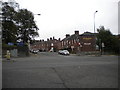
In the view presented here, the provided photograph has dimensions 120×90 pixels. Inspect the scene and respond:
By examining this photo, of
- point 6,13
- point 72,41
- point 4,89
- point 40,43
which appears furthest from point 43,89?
point 40,43

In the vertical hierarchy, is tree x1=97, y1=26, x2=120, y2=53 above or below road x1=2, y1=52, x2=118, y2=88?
above

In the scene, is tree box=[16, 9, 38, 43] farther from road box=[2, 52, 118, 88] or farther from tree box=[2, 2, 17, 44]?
road box=[2, 52, 118, 88]

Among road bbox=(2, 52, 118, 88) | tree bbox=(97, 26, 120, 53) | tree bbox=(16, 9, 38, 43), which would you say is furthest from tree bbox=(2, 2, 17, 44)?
road bbox=(2, 52, 118, 88)

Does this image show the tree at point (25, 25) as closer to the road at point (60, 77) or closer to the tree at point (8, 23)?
the tree at point (8, 23)

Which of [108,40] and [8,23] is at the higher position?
[8,23]

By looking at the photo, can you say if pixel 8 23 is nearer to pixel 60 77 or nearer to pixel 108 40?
pixel 108 40

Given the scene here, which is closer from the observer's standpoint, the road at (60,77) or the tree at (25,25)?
the road at (60,77)

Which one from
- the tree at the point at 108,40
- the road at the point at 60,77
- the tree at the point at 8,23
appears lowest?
the road at the point at 60,77

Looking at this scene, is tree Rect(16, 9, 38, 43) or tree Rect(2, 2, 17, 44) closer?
tree Rect(2, 2, 17, 44)

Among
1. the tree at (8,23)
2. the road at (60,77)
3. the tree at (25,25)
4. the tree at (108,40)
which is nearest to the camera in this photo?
the road at (60,77)

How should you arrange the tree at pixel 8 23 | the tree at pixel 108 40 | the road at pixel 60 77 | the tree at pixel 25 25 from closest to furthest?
the road at pixel 60 77 < the tree at pixel 8 23 < the tree at pixel 108 40 < the tree at pixel 25 25

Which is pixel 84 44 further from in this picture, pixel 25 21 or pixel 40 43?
pixel 40 43

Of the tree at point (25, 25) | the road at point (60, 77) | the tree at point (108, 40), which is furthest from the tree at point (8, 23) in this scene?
the road at point (60, 77)

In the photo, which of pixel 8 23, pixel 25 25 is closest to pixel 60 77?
pixel 8 23
